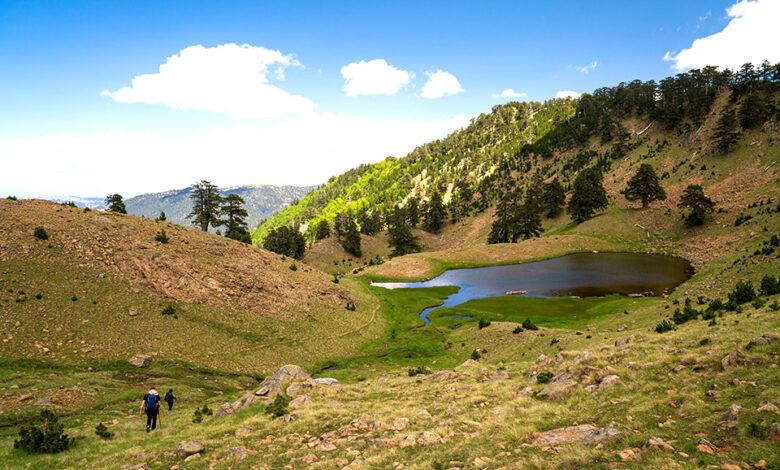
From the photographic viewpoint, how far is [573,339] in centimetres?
3350

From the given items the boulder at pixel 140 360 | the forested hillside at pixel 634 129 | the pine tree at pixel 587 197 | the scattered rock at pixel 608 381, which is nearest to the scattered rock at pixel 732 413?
the scattered rock at pixel 608 381

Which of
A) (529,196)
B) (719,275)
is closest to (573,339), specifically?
(719,275)

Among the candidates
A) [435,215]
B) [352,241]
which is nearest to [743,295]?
[352,241]

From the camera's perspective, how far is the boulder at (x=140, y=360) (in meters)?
28.3

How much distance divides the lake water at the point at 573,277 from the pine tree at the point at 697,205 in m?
14.3

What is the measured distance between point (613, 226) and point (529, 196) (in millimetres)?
44299

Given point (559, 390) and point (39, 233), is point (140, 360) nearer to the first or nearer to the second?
point (39, 233)

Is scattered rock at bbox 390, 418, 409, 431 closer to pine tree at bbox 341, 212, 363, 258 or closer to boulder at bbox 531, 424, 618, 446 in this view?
boulder at bbox 531, 424, 618, 446

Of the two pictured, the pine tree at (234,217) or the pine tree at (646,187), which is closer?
the pine tree at (234,217)

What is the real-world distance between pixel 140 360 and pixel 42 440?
14806 mm

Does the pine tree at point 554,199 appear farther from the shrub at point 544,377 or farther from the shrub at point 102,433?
the shrub at point 102,433

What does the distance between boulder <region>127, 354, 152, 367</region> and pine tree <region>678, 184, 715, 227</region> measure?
390 feet

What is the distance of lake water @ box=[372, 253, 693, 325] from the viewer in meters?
65.6

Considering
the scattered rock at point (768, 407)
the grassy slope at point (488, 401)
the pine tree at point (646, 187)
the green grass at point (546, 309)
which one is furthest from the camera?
the pine tree at point (646, 187)
